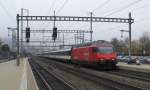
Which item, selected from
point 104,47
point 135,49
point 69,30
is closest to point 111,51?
point 104,47

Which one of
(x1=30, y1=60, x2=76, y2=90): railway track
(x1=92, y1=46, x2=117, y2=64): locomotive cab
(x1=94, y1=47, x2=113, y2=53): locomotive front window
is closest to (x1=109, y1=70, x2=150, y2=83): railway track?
(x1=92, y1=46, x2=117, y2=64): locomotive cab

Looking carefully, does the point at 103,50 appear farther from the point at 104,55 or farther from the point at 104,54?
the point at 104,55

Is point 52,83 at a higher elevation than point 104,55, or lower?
lower

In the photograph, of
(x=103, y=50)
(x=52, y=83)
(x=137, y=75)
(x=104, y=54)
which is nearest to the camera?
(x=52, y=83)

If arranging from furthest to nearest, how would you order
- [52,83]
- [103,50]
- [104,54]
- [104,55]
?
[103,50], [104,54], [104,55], [52,83]

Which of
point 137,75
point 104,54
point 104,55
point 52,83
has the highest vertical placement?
point 104,54

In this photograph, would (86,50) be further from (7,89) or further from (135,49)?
(135,49)

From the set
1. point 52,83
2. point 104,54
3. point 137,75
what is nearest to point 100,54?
point 104,54

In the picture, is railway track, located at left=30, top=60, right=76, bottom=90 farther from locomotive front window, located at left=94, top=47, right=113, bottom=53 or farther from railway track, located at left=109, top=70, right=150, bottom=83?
locomotive front window, located at left=94, top=47, right=113, bottom=53

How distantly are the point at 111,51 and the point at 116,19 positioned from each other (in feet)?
51.0

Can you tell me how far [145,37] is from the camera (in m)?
156

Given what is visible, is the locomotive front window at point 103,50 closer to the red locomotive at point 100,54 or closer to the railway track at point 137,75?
the red locomotive at point 100,54

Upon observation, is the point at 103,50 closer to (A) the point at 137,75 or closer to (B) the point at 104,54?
(B) the point at 104,54

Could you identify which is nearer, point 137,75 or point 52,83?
point 52,83
